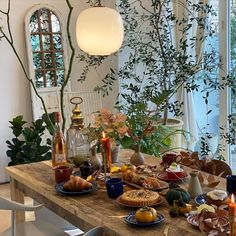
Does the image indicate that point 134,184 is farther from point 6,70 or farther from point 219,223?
point 6,70

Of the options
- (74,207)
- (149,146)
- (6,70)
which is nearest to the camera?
(74,207)

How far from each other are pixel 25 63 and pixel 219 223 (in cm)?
362

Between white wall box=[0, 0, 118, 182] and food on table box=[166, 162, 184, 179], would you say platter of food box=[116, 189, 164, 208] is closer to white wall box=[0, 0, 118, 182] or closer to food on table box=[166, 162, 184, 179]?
food on table box=[166, 162, 184, 179]

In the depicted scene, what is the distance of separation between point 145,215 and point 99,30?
3.13 feet

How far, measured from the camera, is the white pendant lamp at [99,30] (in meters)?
2.21

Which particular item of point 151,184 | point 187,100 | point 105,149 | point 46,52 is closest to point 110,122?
point 105,149

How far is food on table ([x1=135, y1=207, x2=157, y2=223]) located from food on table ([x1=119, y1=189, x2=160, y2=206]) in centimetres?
14

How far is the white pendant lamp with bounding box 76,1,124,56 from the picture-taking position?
2215mm

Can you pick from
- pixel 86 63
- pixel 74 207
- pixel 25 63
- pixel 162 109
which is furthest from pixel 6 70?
pixel 74 207

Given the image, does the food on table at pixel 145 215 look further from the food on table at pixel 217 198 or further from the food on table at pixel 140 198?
the food on table at pixel 217 198

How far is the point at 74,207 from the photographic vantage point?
1.99 metres

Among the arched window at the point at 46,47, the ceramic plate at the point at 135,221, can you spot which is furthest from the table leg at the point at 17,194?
the arched window at the point at 46,47

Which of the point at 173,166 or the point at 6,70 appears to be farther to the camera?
the point at 6,70

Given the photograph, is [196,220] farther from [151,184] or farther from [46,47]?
[46,47]
